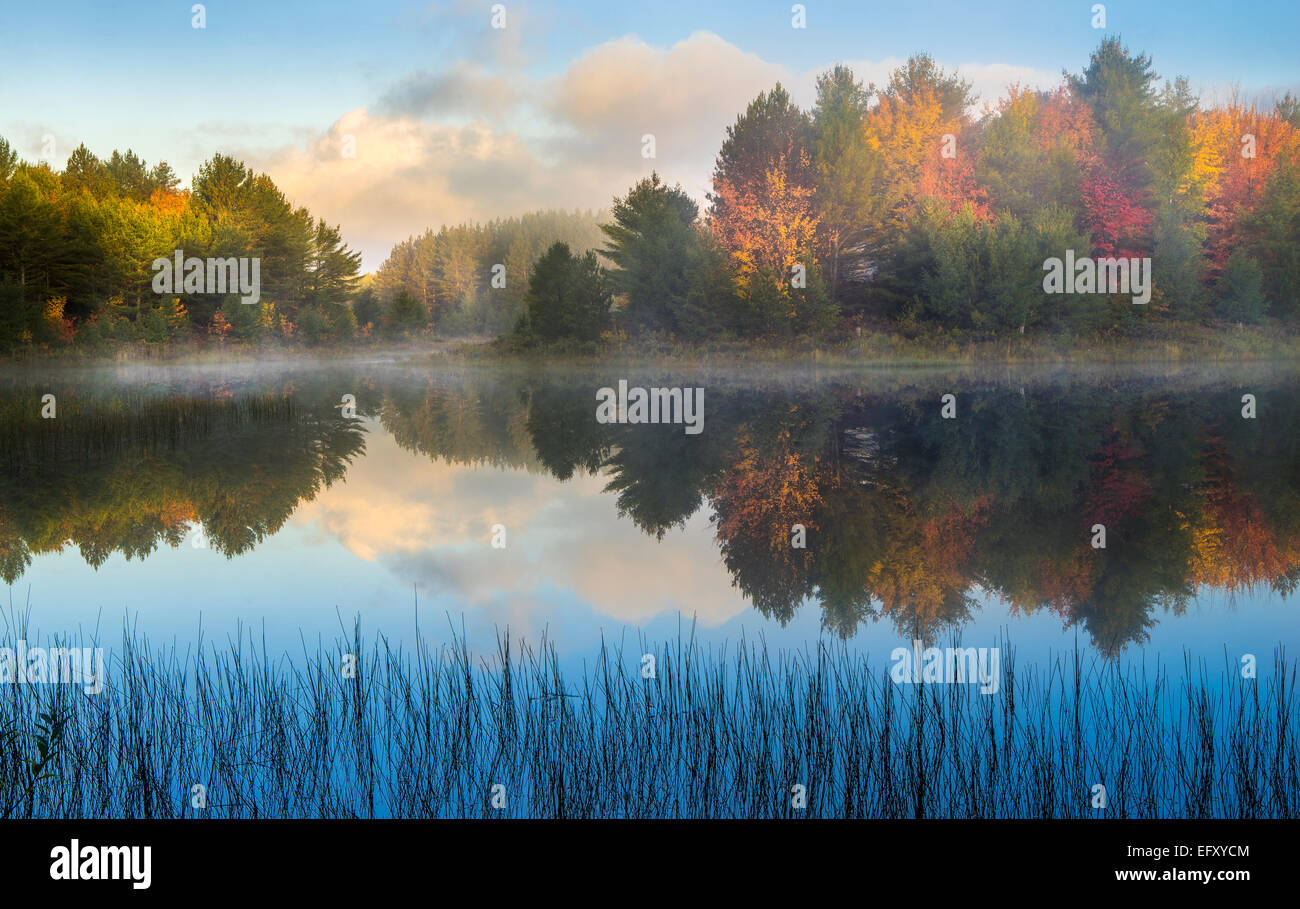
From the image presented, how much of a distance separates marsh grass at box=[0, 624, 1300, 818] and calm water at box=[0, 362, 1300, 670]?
3.97 ft

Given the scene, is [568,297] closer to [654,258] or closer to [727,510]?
[654,258]

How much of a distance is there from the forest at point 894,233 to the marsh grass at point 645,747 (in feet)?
92.4

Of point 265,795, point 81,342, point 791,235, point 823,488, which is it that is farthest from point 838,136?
point 265,795

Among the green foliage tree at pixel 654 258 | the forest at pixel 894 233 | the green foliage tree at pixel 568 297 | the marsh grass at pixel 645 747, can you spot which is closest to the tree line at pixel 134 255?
the forest at pixel 894 233

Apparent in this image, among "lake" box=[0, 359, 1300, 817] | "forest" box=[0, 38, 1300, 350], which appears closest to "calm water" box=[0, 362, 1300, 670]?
"lake" box=[0, 359, 1300, 817]

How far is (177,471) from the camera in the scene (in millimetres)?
14055

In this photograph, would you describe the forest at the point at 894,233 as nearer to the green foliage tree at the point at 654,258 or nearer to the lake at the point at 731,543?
the green foliage tree at the point at 654,258

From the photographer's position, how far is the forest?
117 ft

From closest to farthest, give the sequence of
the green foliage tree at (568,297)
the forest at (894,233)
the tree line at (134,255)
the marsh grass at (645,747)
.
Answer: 1. the marsh grass at (645,747)
2. the forest at (894,233)
3. the green foliage tree at (568,297)
4. the tree line at (134,255)

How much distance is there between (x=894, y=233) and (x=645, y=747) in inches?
1520

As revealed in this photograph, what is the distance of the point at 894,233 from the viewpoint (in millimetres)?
40062

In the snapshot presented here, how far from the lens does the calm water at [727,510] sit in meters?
7.41

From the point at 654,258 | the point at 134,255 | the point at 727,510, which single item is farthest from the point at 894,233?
the point at 134,255
